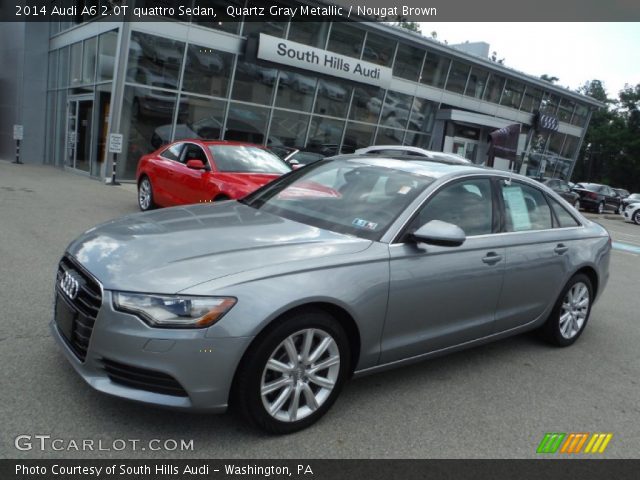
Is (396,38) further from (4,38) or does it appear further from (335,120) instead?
(4,38)

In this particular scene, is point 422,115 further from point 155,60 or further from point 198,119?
point 155,60

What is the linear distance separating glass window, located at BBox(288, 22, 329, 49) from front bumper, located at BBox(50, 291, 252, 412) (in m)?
17.9

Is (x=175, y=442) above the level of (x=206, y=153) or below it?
below

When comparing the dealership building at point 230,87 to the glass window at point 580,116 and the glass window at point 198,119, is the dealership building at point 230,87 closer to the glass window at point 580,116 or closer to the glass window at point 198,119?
the glass window at point 198,119

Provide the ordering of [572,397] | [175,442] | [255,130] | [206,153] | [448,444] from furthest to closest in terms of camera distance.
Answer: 1. [255,130]
2. [206,153]
3. [572,397]
4. [448,444]
5. [175,442]

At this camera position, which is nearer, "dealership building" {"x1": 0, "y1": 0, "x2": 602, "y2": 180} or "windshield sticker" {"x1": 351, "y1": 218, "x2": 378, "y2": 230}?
"windshield sticker" {"x1": 351, "y1": 218, "x2": 378, "y2": 230}

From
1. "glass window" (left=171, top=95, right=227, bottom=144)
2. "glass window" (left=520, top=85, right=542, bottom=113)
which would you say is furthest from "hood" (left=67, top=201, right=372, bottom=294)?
"glass window" (left=520, top=85, right=542, bottom=113)

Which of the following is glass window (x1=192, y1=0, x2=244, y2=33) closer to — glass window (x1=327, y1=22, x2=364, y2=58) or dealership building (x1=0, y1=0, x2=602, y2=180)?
dealership building (x1=0, y1=0, x2=602, y2=180)

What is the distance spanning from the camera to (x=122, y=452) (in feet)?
8.75

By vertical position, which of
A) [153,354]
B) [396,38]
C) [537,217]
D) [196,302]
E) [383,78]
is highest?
[396,38]

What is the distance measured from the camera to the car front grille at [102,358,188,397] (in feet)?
8.68

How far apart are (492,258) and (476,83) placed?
25475 millimetres
